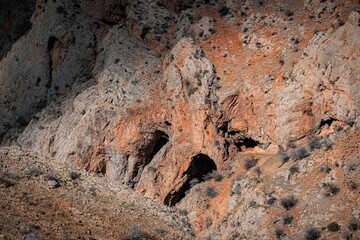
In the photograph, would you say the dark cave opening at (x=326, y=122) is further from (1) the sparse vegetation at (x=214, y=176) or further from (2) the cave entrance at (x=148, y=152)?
(2) the cave entrance at (x=148, y=152)

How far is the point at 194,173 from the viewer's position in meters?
39.4

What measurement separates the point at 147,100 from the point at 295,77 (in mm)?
11656

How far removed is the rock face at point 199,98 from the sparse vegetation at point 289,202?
735mm

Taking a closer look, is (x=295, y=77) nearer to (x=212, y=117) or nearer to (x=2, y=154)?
(x=212, y=117)

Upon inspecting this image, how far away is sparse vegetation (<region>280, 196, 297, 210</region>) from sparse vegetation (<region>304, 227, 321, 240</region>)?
2805mm

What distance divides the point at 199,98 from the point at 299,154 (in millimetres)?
9439

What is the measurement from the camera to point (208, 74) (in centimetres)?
4038

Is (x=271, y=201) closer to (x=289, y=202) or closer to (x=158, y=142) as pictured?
(x=289, y=202)

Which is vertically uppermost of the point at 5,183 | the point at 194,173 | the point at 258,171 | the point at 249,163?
the point at 5,183

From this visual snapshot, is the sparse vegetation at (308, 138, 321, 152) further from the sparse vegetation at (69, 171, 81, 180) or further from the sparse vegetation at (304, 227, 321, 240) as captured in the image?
the sparse vegetation at (69, 171, 81, 180)

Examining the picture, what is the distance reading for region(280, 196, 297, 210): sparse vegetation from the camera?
97.7 feet

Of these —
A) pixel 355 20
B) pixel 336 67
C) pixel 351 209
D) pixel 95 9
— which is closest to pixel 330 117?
pixel 336 67

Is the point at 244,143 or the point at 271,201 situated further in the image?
the point at 244,143

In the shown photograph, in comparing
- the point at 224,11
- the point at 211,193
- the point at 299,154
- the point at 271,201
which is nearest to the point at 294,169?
the point at 299,154
